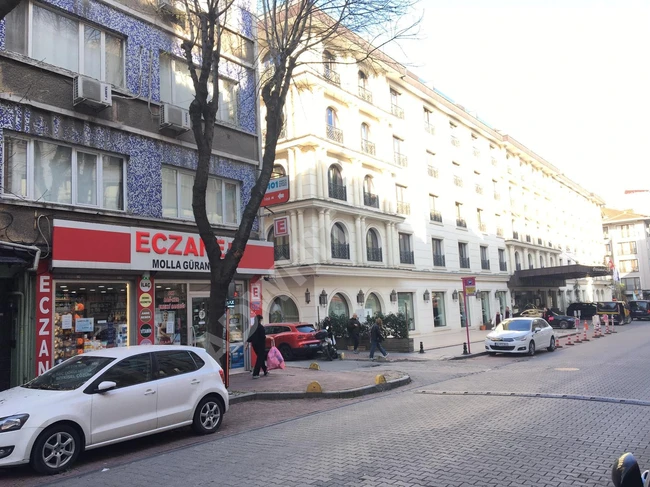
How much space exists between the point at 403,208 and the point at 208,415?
24.4 meters

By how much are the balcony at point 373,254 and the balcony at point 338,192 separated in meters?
3.18

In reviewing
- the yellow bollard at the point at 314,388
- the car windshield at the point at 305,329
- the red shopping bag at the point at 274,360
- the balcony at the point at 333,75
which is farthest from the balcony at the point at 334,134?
the yellow bollard at the point at 314,388

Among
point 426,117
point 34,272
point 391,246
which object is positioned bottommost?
point 34,272

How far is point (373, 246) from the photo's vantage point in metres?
28.5

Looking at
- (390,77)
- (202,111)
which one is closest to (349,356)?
(202,111)

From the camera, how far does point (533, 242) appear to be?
5062 cm

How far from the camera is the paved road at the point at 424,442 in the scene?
5.77 metres

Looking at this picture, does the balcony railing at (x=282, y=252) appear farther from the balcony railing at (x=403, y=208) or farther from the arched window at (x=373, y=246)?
the balcony railing at (x=403, y=208)

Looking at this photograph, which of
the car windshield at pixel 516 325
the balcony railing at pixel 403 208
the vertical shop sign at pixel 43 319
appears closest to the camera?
the vertical shop sign at pixel 43 319

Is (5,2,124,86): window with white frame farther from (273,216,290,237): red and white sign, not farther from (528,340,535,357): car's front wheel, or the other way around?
(528,340,535,357): car's front wheel

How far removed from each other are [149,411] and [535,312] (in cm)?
3148

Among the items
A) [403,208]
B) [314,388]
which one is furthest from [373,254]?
[314,388]

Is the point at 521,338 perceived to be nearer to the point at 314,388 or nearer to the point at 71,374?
the point at 314,388

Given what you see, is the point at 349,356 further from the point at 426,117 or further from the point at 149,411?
the point at 426,117
